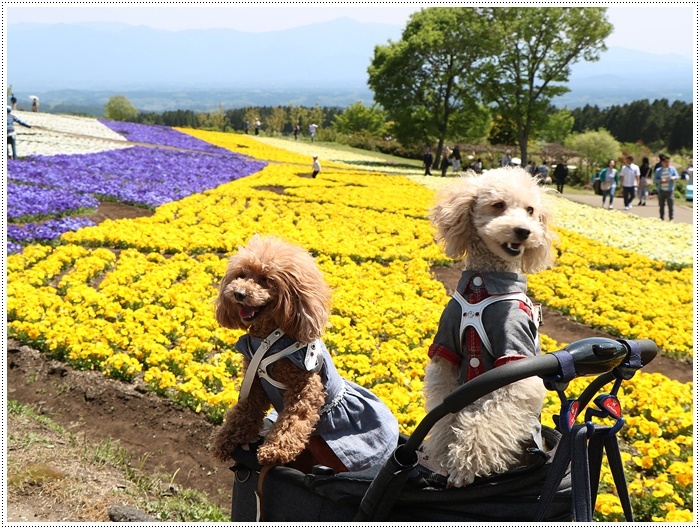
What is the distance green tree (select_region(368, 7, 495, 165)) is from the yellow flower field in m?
25.0

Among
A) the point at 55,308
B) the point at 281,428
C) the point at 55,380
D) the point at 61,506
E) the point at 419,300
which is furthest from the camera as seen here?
the point at 419,300

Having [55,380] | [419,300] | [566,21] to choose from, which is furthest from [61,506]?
[566,21]

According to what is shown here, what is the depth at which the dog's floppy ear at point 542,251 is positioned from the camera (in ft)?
8.93

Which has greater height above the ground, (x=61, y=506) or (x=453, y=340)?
(x=453, y=340)

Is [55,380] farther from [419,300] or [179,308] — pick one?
[419,300]

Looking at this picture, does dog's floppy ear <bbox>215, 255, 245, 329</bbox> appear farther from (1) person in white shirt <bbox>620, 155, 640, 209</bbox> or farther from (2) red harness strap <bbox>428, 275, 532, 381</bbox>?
(1) person in white shirt <bbox>620, 155, 640, 209</bbox>

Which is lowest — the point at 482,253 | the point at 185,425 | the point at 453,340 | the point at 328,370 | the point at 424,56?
the point at 185,425

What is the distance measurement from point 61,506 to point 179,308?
3057 mm

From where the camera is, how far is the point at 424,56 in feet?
114

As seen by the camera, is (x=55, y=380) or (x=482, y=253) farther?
(x=55, y=380)

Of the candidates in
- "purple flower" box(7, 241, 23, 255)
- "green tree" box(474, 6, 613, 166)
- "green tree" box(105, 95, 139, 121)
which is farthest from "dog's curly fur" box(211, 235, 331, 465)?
"green tree" box(105, 95, 139, 121)

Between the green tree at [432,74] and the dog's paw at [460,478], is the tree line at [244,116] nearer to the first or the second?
the green tree at [432,74]

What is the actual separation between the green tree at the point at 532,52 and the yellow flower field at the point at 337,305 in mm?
22956

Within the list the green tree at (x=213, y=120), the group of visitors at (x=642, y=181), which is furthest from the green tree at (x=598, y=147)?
the green tree at (x=213, y=120)
